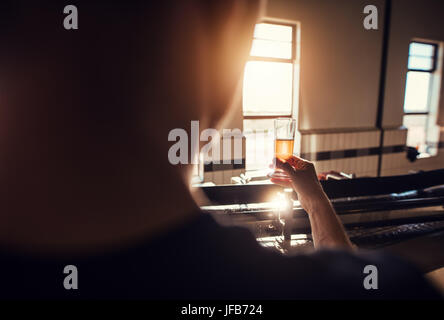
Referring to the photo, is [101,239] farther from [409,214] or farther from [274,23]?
[274,23]

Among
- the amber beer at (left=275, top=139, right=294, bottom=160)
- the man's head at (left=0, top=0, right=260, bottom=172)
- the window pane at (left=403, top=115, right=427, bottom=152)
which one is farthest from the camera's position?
the window pane at (left=403, top=115, right=427, bottom=152)

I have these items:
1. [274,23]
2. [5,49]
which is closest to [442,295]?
[5,49]

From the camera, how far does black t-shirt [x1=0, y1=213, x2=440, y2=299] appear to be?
317mm

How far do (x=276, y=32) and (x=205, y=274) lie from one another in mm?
3644

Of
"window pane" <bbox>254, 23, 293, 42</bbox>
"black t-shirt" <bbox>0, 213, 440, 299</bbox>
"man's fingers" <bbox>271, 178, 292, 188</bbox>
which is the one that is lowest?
"man's fingers" <bbox>271, 178, 292, 188</bbox>

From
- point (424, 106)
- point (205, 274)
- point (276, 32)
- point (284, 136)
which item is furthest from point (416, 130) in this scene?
point (205, 274)

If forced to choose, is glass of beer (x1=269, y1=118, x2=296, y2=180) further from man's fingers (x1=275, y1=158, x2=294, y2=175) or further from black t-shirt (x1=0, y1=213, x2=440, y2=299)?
black t-shirt (x1=0, y1=213, x2=440, y2=299)

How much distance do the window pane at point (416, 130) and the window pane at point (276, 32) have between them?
260cm

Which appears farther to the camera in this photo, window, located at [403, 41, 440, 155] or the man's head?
window, located at [403, 41, 440, 155]

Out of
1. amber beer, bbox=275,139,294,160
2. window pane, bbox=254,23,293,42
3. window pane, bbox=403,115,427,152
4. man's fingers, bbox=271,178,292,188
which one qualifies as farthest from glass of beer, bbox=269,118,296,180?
window pane, bbox=403,115,427,152

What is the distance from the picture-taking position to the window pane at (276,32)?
3.40 meters

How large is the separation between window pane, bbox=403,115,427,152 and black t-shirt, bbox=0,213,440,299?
5269 millimetres

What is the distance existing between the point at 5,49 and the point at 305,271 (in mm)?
387

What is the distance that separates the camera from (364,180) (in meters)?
1.02
